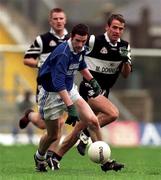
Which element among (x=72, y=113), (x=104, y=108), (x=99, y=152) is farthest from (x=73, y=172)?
(x=104, y=108)

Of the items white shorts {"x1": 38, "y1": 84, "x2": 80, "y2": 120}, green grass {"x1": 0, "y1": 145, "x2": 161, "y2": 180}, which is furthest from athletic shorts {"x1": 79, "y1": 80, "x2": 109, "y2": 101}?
white shorts {"x1": 38, "y1": 84, "x2": 80, "y2": 120}

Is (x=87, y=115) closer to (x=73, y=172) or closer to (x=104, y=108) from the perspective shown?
(x=73, y=172)

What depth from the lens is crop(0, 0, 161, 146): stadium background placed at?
29.6m

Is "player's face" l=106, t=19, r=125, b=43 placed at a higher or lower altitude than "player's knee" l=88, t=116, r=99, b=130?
higher

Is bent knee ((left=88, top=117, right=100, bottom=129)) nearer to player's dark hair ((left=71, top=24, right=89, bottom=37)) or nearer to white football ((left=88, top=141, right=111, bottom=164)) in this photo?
white football ((left=88, top=141, right=111, bottom=164))

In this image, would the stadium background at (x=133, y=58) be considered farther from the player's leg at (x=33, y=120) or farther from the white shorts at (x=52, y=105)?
the white shorts at (x=52, y=105)

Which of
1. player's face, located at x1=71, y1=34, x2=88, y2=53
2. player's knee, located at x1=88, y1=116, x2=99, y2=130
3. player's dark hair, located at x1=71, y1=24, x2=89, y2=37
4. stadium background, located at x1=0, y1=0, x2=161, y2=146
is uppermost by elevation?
player's dark hair, located at x1=71, y1=24, x2=89, y2=37

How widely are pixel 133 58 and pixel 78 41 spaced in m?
19.9

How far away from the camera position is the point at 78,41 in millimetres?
11836

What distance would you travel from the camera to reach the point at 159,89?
31.3 m

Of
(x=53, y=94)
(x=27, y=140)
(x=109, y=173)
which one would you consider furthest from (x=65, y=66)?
(x=27, y=140)

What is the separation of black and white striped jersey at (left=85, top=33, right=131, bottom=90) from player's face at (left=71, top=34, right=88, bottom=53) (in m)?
1.74

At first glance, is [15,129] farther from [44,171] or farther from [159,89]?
[44,171]

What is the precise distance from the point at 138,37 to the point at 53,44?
693 inches
